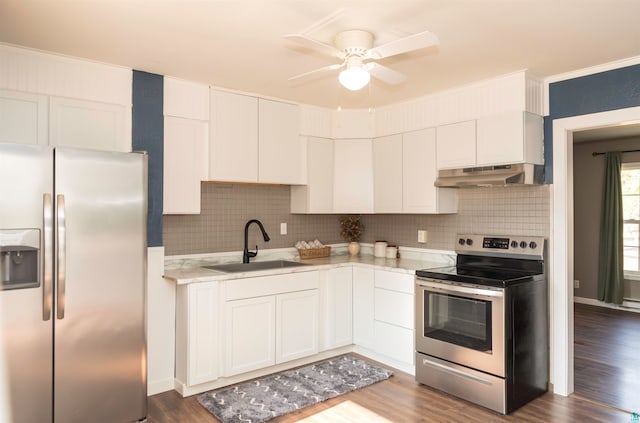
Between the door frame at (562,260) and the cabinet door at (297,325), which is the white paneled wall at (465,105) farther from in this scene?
the cabinet door at (297,325)

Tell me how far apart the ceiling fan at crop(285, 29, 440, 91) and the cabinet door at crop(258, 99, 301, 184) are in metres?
1.42

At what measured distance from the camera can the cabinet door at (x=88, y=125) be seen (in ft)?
9.37

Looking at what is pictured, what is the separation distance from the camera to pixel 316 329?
3832mm

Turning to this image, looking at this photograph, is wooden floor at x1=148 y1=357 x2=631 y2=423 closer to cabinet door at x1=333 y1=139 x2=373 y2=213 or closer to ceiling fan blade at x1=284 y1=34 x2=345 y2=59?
cabinet door at x1=333 y1=139 x2=373 y2=213

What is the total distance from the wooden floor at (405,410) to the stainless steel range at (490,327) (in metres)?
0.10

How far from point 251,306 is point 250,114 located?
1604 millimetres

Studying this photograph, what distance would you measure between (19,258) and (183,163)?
1.36 meters

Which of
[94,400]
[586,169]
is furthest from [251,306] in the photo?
[586,169]

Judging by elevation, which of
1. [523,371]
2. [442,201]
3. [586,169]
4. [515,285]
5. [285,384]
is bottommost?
[285,384]

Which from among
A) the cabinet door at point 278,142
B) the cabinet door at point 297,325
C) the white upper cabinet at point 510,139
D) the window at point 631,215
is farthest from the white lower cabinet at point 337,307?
the window at point 631,215

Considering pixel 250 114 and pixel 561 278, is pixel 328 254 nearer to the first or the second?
pixel 250 114

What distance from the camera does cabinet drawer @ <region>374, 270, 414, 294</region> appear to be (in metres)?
3.59

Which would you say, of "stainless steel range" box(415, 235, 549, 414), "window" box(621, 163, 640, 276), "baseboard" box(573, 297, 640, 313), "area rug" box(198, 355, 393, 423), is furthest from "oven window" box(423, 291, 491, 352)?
"window" box(621, 163, 640, 276)

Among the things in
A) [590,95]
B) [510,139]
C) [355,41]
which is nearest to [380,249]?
[510,139]
